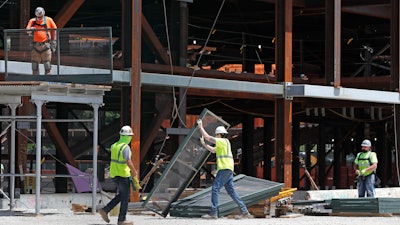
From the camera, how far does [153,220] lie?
2188cm

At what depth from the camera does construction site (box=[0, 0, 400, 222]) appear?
2264 centimetres

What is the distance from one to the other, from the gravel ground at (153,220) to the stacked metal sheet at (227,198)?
0.32m

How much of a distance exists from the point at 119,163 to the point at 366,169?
9293 mm

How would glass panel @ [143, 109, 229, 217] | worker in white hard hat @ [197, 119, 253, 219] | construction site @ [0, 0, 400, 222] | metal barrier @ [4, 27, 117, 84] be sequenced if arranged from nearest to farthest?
worker in white hard hat @ [197, 119, 253, 219] < glass panel @ [143, 109, 229, 217] < metal barrier @ [4, 27, 117, 84] < construction site @ [0, 0, 400, 222]

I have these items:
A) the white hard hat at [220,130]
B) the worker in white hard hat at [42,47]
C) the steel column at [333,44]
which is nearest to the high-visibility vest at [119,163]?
the white hard hat at [220,130]

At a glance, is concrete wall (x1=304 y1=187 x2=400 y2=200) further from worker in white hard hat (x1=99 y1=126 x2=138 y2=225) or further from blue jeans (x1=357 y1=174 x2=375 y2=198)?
worker in white hard hat (x1=99 y1=126 x2=138 y2=225)

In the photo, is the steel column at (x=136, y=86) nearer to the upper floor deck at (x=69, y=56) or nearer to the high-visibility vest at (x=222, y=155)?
the upper floor deck at (x=69, y=56)

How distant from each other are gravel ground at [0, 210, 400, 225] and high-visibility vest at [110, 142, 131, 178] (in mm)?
1471

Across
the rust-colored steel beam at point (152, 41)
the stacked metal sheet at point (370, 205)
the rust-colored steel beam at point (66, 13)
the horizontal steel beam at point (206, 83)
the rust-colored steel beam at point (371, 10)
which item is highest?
the rust-colored steel beam at point (371, 10)

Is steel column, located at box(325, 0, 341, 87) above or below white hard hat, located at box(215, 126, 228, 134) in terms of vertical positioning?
above

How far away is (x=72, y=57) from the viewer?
2378cm

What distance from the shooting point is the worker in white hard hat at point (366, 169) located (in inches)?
1053

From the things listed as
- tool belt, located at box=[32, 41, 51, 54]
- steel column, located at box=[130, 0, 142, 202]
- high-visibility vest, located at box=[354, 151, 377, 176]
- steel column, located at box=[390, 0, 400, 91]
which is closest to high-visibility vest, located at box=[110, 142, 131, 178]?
tool belt, located at box=[32, 41, 51, 54]

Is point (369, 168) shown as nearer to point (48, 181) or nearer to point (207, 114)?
point (207, 114)
